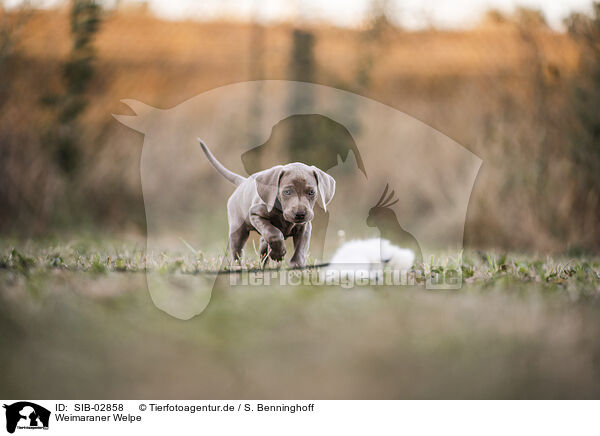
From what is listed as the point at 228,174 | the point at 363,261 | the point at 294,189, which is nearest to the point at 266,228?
the point at 294,189

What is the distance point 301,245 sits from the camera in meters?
1.96

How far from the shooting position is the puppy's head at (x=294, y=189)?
174 centimetres

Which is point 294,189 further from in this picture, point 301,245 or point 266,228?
point 301,245

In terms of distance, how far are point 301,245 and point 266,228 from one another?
202 mm

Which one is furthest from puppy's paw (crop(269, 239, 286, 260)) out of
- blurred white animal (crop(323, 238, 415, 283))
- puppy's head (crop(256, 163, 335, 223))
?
blurred white animal (crop(323, 238, 415, 283))

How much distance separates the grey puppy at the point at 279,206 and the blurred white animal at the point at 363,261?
0.67ft

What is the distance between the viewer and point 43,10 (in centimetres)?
326

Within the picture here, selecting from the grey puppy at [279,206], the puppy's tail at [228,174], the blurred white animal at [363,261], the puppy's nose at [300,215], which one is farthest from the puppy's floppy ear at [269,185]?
the blurred white animal at [363,261]

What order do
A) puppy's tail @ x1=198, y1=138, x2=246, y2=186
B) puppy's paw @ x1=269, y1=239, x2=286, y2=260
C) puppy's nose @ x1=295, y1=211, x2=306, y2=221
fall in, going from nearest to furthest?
puppy's nose @ x1=295, y1=211, x2=306, y2=221, puppy's paw @ x1=269, y1=239, x2=286, y2=260, puppy's tail @ x1=198, y1=138, x2=246, y2=186

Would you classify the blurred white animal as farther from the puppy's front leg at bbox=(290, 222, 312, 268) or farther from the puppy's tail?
the puppy's tail

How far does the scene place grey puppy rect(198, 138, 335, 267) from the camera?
69.3 inches

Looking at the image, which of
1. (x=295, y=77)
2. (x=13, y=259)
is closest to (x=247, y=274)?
(x=13, y=259)
